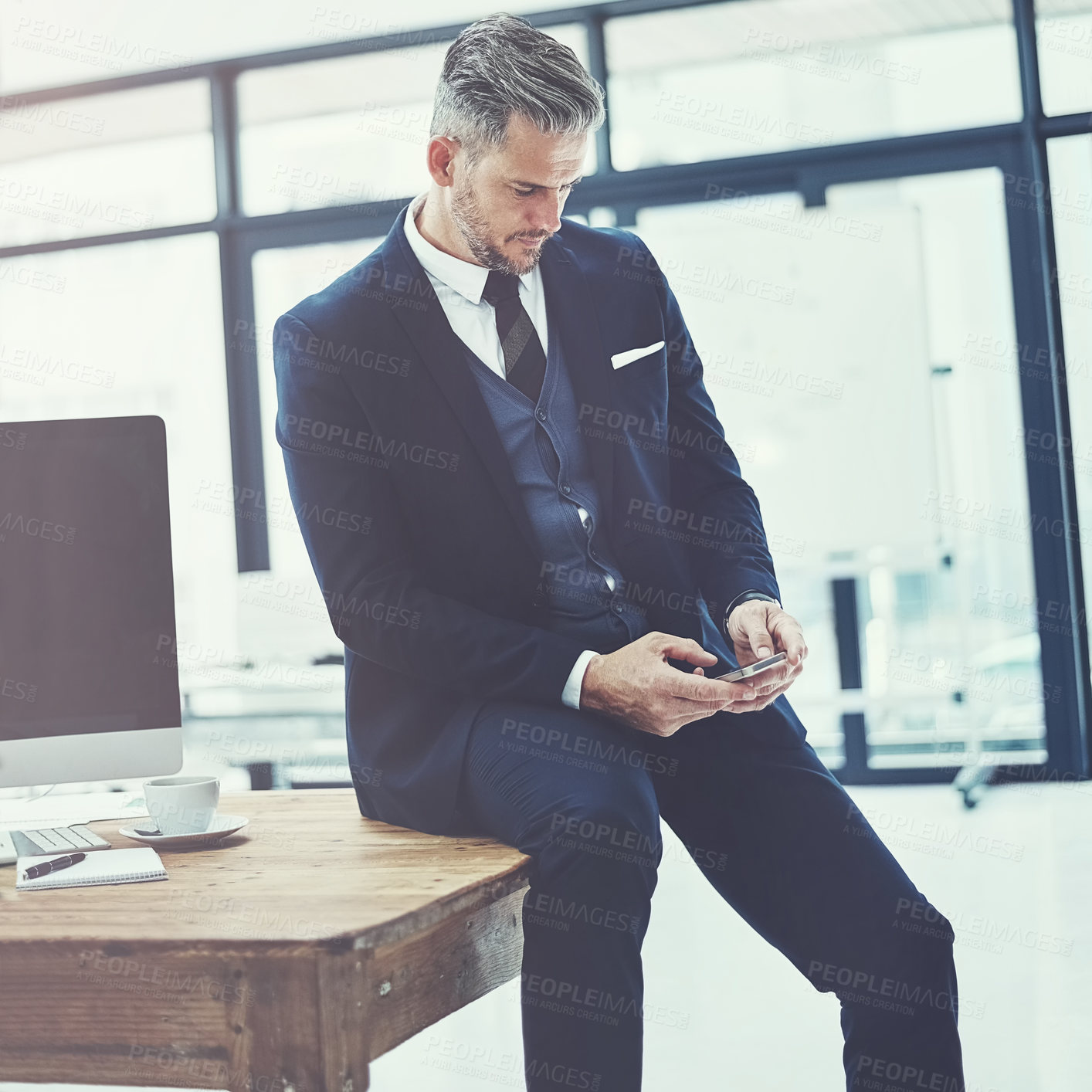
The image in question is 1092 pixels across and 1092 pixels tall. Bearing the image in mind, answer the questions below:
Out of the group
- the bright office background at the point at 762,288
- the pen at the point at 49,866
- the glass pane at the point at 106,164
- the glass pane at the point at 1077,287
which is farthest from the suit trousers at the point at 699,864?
the glass pane at the point at 106,164

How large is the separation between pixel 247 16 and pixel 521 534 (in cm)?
414

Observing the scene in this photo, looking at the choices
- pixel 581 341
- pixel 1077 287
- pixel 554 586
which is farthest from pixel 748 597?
pixel 1077 287

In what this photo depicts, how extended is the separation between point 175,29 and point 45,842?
4.39 meters

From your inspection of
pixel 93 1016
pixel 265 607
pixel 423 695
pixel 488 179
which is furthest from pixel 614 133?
pixel 93 1016

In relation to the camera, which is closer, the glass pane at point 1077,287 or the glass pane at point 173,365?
the glass pane at point 1077,287

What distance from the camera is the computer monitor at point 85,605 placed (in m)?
1.29

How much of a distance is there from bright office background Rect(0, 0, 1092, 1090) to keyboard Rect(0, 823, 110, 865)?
2.82 metres

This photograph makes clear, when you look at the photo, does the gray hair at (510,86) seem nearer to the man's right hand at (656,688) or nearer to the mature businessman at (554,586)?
the mature businessman at (554,586)

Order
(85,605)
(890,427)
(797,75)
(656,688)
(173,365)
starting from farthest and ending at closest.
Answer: (173,365) → (797,75) → (890,427) → (85,605) → (656,688)

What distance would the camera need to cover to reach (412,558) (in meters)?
1.35

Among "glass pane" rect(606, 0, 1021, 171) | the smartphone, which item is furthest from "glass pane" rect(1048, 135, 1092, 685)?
the smartphone

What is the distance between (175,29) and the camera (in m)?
4.78

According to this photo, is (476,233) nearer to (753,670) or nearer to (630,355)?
(630,355)

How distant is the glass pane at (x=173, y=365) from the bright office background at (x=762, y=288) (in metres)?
0.01
